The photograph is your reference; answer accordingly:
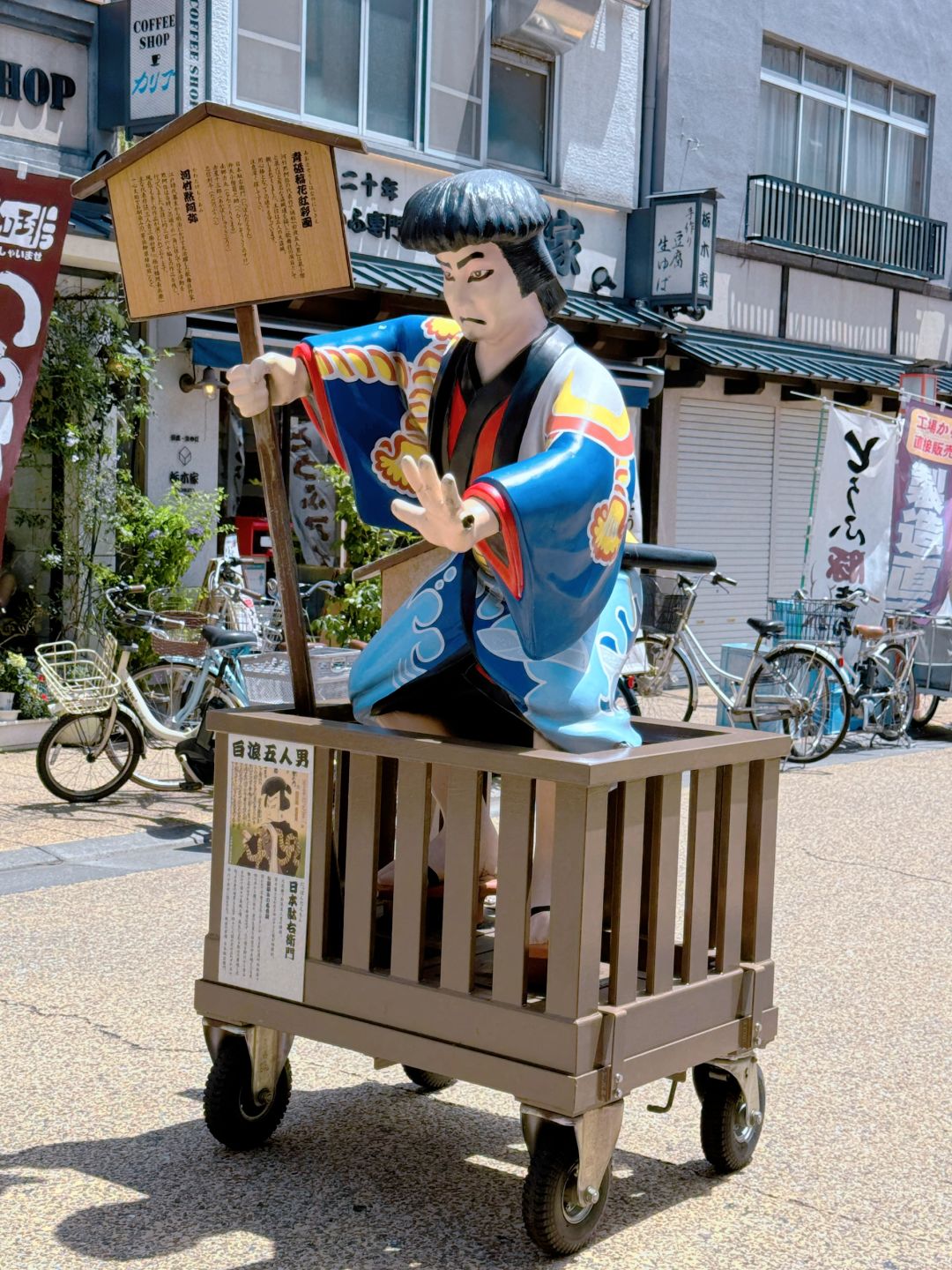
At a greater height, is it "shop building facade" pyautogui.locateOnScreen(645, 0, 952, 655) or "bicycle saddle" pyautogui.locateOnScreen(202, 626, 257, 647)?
"shop building facade" pyautogui.locateOnScreen(645, 0, 952, 655)

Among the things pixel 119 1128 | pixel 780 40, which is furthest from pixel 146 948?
pixel 780 40

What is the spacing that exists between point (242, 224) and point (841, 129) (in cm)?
1504

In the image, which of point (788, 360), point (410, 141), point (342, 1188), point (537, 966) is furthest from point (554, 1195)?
point (788, 360)

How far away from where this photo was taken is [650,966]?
3.10m

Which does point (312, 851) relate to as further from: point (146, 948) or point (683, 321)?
point (683, 321)

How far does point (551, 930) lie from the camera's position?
289cm

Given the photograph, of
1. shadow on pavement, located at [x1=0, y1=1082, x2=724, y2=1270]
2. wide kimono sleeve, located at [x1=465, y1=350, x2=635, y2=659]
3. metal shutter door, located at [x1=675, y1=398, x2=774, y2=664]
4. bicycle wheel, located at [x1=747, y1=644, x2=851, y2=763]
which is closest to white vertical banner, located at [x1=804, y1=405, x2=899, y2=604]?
bicycle wheel, located at [x1=747, y1=644, x2=851, y2=763]

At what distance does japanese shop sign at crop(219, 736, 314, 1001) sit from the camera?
321 cm

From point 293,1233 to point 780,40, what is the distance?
15.1 meters

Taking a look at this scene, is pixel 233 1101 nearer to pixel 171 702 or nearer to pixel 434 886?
pixel 434 886

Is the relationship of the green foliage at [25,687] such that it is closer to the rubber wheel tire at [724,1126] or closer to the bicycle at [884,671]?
the bicycle at [884,671]

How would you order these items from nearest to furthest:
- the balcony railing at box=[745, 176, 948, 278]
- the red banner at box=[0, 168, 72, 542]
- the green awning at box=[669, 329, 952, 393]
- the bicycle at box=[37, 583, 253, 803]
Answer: the bicycle at box=[37, 583, 253, 803], the red banner at box=[0, 168, 72, 542], the green awning at box=[669, 329, 952, 393], the balcony railing at box=[745, 176, 948, 278]

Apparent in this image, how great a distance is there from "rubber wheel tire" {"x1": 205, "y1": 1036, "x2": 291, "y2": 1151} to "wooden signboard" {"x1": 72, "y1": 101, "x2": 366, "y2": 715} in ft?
2.53

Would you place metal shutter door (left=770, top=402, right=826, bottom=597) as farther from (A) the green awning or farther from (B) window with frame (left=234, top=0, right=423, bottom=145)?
(B) window with frame (left=234, top=0, right=423, bottom=145)
